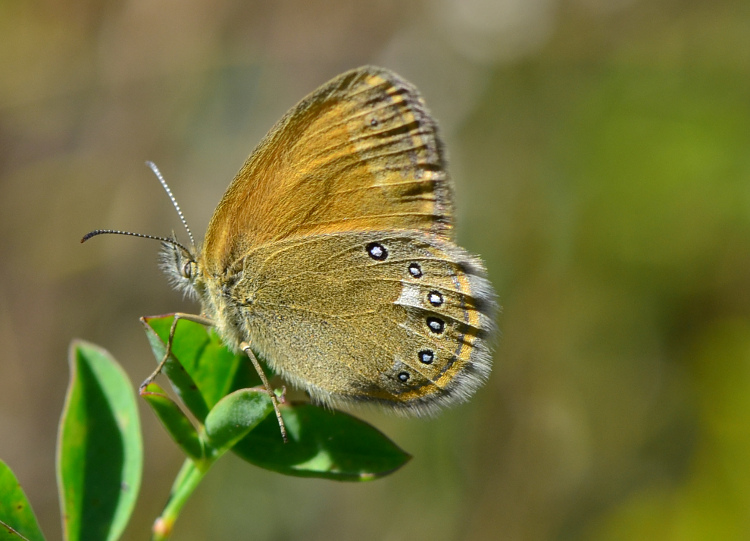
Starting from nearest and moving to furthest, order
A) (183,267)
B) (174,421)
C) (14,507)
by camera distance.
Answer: (14,507) → (174,421) → (183,267)

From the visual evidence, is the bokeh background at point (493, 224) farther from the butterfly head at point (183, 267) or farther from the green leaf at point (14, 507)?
the green leaf at point (14, 507)

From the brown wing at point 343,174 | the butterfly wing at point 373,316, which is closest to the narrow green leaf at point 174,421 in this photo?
the butterfly wing at point 373,316

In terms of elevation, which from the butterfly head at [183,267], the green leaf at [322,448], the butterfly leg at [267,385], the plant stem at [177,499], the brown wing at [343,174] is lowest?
the plant stem at [177,499]

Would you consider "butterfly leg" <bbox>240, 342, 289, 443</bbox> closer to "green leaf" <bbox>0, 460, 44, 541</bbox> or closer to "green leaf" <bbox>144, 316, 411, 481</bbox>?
"green leaf" <bbox>144, 316, 411, 481</bbox>

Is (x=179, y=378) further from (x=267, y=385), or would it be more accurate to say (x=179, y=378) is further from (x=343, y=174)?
(x=343, y=174)

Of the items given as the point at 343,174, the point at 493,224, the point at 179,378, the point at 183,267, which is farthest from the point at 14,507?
the point at 493,224

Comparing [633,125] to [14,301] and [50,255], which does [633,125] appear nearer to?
[50,255]
